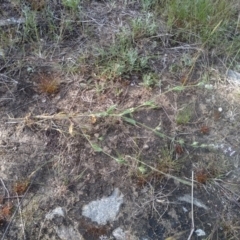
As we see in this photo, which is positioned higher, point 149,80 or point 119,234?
point 149,80

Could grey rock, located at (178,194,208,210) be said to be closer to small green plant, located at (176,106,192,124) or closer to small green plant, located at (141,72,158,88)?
small green plant, located at (176,106,192,124)

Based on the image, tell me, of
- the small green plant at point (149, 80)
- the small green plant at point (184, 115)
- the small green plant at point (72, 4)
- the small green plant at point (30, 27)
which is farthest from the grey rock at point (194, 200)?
the small green plant at point (72, 4)

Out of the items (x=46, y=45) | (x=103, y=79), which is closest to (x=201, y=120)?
(x=103, y=79)

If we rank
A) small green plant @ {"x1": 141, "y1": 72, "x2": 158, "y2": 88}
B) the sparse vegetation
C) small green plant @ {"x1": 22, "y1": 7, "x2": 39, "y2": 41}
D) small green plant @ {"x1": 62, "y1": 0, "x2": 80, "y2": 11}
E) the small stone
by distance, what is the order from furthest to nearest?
small green plant @ {"x1": 62, "y1": 0, "x2": 80, "y2": 11} < small green plant @ {"x1": 22, "y1": 7, "x2": 39, "y2": 41} < small green plant @ {"x1": 141, "y1": 72, "x2": 158, "y2": 88} < the sparse vegetation < the small stone

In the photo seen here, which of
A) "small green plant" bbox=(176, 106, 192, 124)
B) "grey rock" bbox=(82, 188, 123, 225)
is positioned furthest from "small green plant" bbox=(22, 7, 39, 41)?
"grey rock" bbox=(82, 188, 123, 225)

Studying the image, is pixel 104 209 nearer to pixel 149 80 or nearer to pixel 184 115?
pixel 184 115

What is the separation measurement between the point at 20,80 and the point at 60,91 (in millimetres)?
290

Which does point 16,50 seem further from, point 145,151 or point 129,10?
point 145,151

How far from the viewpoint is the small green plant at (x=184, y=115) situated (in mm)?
2684

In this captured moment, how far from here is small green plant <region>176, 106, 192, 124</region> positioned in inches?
106

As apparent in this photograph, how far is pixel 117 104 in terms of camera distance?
9.04ft

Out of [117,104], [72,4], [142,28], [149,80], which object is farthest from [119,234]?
[72,4]

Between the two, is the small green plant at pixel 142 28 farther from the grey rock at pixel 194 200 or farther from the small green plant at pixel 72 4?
the grey rock at pixel 194 200

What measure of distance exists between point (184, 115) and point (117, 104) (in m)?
0.45
